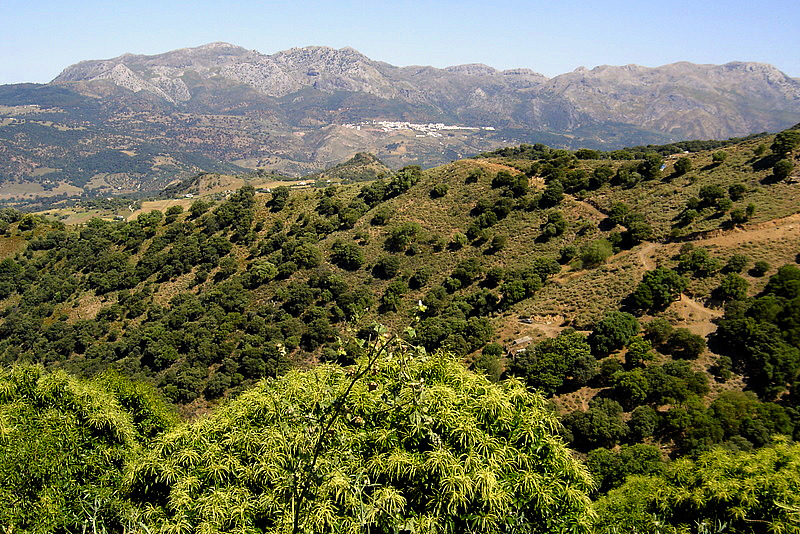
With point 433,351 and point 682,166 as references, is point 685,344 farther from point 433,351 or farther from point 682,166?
point 682,166

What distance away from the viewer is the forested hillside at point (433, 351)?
337 inches

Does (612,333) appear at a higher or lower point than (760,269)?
lower

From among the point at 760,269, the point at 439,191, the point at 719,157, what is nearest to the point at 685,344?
the point at 760,269

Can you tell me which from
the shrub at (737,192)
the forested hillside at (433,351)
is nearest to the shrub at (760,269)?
the forested hillside at (433,351)

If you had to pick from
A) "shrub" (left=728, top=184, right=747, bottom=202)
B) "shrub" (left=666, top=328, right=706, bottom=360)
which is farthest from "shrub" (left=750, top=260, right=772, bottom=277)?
"shrub" (left=728, top=184, right=747, bottom=202)

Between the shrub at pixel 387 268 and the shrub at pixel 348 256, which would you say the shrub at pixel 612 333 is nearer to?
the shrub at pixel 387 268

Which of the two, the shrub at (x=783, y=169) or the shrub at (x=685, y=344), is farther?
the shrub at (x=783, y=169)

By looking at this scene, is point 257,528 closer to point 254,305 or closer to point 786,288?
point 786,288

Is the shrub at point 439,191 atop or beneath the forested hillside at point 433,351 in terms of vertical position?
atop

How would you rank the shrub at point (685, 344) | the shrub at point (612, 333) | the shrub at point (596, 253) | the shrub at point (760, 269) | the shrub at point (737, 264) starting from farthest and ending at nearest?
the shrub at point (596, 253)
the shrub at point (737, 264)
the shrub at point (760, 269)
the shrub at point (612, 333)
the shrub at point (685, 344)

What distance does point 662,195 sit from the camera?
49.8 m

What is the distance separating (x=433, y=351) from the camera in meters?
30.5

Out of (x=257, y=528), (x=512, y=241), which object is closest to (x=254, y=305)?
(x=512, y=241)

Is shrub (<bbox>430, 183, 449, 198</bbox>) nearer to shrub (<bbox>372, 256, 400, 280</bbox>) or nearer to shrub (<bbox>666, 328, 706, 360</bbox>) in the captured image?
shrub (<bbox>372, 256, 400, 280</bbox>)
